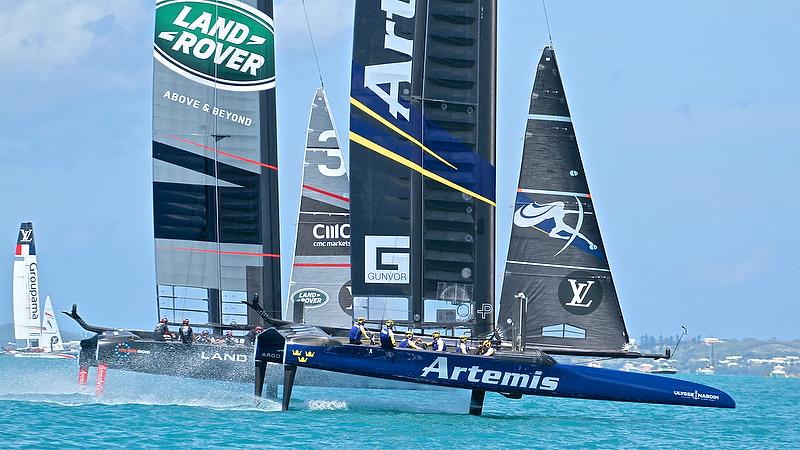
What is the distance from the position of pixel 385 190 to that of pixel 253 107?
19.1ft

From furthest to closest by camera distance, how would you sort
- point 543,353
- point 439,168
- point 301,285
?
point 301,285 → point 439,168 → point 543,353

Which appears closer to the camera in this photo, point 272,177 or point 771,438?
point 771,438

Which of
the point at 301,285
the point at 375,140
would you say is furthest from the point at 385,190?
the point at 301,285

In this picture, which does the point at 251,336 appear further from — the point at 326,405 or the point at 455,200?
the point at 455,200

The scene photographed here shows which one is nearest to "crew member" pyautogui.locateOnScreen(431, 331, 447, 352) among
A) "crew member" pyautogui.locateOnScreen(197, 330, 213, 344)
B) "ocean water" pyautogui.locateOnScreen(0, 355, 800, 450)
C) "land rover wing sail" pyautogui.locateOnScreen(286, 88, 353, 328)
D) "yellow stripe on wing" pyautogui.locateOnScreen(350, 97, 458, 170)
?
"ocean water" pyautogui.locateOnScreen(0, 355, 800, 450)

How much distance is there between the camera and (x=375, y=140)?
2695 cm

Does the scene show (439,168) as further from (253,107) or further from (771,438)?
(771,438)

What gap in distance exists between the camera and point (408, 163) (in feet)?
88.2

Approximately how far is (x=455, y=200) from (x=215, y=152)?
23.6 feet

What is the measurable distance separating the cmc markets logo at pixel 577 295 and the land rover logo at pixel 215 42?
9.77 m

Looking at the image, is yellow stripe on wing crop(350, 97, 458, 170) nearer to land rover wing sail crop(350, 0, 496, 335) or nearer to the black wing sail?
land rover wing sail crop(350, 0, 496, 335)

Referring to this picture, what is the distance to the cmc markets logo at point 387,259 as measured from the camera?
88.0ft

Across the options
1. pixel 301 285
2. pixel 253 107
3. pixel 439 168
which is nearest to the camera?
pixel 439 168

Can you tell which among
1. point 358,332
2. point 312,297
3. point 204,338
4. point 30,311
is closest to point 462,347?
point 358,332
